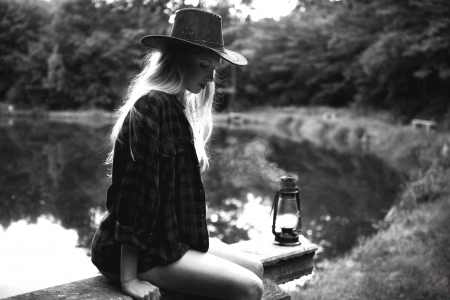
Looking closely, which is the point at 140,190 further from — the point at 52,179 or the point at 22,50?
the point at 22,50

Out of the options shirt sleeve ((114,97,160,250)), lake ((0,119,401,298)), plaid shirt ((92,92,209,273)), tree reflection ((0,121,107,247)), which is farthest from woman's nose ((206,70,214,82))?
tree reflection ((0,121,107,247))

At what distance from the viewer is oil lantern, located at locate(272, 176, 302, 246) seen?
285cm

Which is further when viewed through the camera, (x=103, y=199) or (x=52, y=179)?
(x=52, y=179)

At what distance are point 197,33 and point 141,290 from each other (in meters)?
0.96

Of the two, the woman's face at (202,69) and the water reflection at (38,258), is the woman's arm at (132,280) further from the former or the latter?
the water reflection at (38,258)

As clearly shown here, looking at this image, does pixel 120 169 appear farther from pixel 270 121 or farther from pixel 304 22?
pixel 304 22

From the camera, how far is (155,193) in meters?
1.64

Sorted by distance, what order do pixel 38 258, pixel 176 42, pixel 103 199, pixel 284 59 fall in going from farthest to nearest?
pixel 284 59 → pixel 103 199 → pixel 38 258 → pixel 176 42

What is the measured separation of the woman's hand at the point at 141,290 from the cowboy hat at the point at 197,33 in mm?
883

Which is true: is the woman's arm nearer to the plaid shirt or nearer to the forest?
the plaid shirt

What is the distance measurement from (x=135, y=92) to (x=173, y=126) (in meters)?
0.20

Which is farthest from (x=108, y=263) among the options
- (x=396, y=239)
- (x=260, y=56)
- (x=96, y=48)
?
(x=260, y=56)

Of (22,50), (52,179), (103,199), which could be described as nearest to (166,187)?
(103,199)

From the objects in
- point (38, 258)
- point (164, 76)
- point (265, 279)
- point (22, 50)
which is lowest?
point (38, 258)
